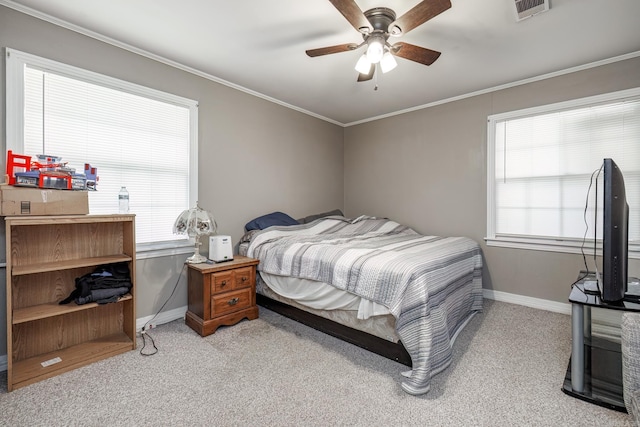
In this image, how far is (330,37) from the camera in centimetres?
242

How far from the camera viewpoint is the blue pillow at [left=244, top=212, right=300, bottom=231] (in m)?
3.44

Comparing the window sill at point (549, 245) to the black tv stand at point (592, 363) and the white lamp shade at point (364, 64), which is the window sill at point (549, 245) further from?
the white lamp shade at point (364, 64)

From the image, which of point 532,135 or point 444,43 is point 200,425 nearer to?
point 444,43

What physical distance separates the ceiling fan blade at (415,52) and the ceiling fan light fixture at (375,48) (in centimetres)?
15

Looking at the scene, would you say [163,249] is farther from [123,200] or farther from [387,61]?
[387,61]

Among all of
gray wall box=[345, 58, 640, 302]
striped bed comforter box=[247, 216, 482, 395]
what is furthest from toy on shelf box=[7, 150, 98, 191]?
gray wall box=[345, 58, 640, 302]

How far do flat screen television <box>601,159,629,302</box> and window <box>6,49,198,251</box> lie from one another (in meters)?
3.16

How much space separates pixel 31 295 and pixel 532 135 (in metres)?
4.72

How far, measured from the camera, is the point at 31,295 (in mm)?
2092

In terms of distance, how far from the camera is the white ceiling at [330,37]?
6.78 ft

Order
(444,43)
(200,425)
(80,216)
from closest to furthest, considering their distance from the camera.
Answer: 1. (200,425)
2. (80,216)
3. (444,43)

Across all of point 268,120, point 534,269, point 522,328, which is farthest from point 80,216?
point 534,269

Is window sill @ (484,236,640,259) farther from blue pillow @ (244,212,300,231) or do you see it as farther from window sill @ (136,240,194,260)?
window sill @ (136,240,194,260)

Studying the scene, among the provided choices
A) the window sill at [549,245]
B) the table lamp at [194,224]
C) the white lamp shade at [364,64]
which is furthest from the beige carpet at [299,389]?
the white lamp shade at [364,64]
